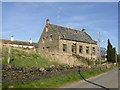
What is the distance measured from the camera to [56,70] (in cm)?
1681

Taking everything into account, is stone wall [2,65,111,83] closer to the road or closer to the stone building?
the road

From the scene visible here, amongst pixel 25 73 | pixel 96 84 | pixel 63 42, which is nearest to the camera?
pixel 25 73

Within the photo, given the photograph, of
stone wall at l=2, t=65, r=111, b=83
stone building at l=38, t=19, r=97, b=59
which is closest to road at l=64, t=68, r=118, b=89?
stone wall at l=2, t=65, r=111, b=83

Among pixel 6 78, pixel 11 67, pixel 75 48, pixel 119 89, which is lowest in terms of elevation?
pixel 119 89

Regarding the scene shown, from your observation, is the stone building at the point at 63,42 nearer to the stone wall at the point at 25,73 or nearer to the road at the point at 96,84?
the stone wall at the point at 25,73

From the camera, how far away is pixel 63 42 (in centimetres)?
3706

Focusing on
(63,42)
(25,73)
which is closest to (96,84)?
(25,73)

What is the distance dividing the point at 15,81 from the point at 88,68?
1560cm

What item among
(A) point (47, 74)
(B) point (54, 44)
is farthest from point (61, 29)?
(A) point (47, 74)

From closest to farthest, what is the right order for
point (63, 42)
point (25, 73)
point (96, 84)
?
1. point (25, 73)
2. point (96, 84)
3. point (63, 42)

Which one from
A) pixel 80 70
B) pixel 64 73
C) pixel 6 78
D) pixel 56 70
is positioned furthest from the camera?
pixel 80 70

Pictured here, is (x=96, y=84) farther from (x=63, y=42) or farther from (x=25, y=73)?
(x=63, y=42)

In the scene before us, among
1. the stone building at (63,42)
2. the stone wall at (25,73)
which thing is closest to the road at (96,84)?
the stone wall at (25,73)

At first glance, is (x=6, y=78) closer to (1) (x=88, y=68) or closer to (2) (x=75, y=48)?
(1) (x=88, y=68)
